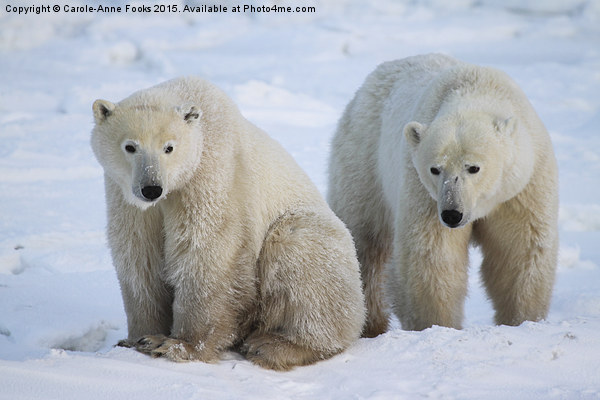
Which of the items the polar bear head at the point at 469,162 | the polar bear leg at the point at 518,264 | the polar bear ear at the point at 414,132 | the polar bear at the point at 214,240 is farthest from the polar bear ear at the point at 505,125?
the polar bear at the point at 214,240

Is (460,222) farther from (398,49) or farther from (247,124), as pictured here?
(398,49)

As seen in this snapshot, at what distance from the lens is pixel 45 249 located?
6793 millimetres

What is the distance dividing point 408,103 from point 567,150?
6.39 meters

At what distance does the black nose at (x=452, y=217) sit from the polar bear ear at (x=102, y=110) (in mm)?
1894

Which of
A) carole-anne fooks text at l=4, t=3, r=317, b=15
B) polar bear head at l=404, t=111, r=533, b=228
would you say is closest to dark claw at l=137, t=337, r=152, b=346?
polar bear head at l=404, t=111, r=533, b=228

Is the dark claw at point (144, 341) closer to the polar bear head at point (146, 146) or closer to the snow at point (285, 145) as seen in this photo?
the snow at point (285, 145)

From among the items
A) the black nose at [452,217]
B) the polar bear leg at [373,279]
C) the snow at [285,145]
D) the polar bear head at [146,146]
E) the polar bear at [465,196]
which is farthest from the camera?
the polar bear leg at [373,279]

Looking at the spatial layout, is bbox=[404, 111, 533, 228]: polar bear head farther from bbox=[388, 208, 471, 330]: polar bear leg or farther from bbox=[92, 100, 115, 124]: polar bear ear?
bbox=[92, 100, 115, 124]: polar bear ear

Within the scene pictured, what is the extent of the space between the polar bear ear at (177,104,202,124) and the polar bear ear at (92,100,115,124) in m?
0.34

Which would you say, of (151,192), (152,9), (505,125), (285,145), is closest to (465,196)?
(505,125)

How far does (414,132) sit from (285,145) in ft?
21.0

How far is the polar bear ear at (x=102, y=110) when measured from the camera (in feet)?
12.5

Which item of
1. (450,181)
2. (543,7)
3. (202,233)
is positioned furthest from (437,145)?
(543,7)

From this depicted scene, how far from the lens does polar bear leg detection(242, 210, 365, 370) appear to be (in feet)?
13.6
